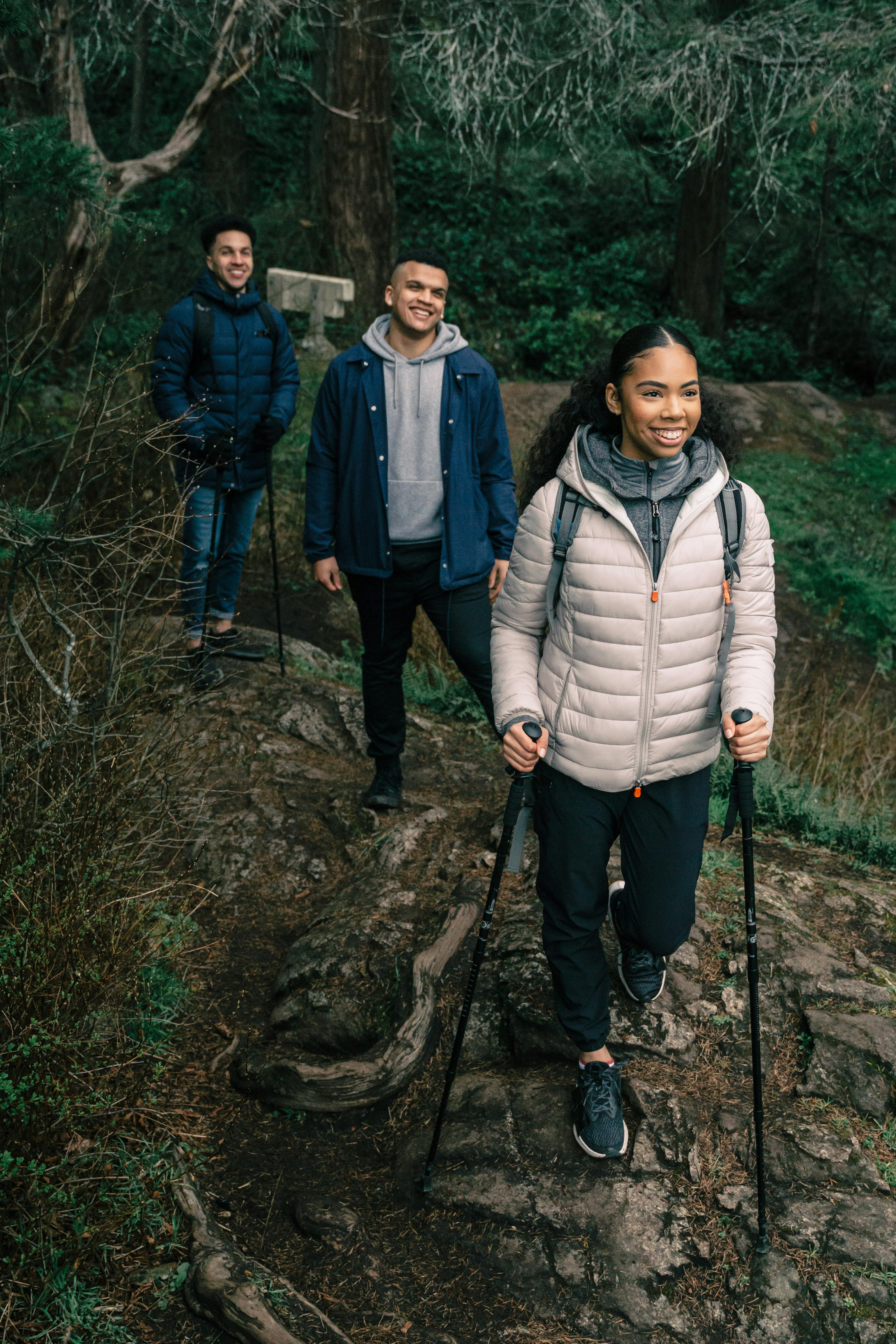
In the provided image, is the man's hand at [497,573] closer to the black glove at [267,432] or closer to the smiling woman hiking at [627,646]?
the smiling woman hiking at [627,646]

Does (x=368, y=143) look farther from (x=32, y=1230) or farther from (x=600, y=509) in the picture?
(x=32, y=1230)

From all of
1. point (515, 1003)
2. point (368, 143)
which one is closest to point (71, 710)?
point (515, 1003)

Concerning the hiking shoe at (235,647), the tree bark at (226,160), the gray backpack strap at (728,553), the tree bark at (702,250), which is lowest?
the hiking shoe at (235,647)

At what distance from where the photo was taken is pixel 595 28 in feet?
32.2

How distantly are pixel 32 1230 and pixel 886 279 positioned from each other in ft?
47.6

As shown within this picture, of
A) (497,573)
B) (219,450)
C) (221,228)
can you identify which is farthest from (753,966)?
(221,228)

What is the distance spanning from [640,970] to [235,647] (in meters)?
3.41

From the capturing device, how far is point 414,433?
4211 millimetres

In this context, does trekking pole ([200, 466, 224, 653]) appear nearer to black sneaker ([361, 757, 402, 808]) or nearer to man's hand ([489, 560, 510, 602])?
black sneaker ([361, 757, 402, 808])

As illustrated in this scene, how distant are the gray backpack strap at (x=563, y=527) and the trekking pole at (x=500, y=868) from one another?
39 cm

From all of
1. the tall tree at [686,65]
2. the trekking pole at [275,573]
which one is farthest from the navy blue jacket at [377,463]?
the tall tree at [686,65]

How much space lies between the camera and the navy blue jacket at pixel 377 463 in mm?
4195

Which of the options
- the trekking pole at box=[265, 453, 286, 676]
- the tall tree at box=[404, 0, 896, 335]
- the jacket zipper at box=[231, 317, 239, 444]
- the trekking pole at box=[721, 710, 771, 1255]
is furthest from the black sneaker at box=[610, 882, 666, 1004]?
the tall tree at box=[404, 0, 896, 335]

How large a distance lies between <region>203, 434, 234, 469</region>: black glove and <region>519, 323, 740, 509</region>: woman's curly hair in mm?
2758
